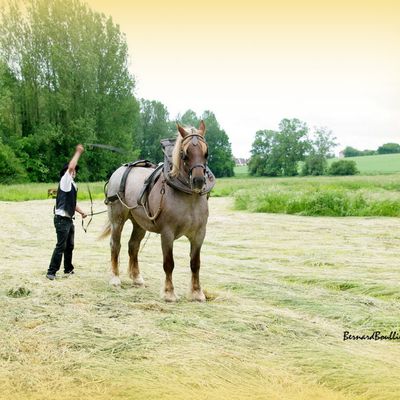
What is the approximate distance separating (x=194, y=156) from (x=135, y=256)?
195 centimetres

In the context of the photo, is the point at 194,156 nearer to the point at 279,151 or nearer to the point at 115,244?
the point at 115,244

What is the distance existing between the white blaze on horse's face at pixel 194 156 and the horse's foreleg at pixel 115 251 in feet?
5.78

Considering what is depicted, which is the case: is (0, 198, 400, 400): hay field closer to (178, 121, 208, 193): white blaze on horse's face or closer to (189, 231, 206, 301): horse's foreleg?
(189, 231, 206, 301): horse's foreleg

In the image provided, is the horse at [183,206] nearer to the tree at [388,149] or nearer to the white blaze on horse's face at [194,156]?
the white blaze on horse's face at [194,156]

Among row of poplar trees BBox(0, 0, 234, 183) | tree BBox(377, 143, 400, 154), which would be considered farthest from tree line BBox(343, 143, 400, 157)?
row of poplar trees BBox(0, 0, 234, 183)

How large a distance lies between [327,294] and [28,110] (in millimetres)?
34408

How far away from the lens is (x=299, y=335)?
4207 millimetres

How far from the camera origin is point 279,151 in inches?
2768

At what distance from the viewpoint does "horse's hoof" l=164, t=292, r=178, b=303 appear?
18.0ft

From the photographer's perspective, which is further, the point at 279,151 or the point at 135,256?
the point at 279,151

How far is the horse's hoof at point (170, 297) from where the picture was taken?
5.48 m

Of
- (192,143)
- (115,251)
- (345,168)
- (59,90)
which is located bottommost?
(115,251)

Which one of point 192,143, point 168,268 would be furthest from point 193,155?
point 168,268

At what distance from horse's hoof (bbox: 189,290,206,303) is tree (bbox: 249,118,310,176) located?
211 feet
